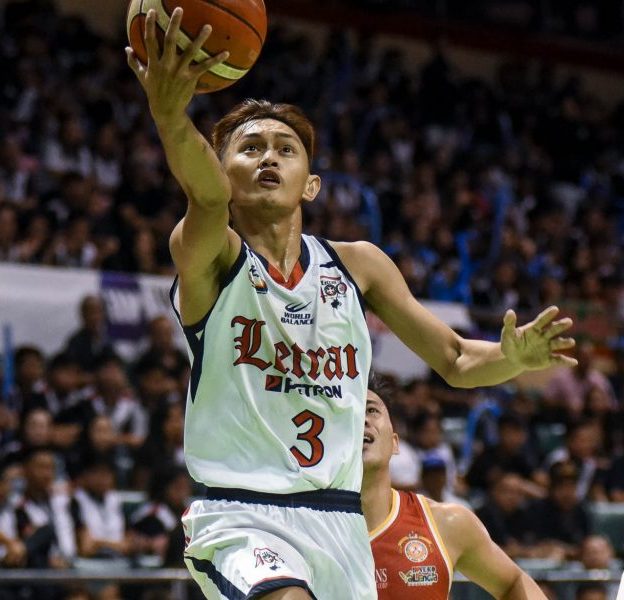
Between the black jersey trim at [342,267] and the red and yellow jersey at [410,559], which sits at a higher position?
the black jersey trim at [342,267]

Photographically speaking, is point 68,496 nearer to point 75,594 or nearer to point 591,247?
point 75,594

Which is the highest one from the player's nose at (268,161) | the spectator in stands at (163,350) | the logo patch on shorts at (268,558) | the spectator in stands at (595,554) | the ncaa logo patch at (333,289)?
the player's nose at (268,161)

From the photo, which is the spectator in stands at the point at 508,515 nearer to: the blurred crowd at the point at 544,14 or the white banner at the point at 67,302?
the white banner at the point at 67,302

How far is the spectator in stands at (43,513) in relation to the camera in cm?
737

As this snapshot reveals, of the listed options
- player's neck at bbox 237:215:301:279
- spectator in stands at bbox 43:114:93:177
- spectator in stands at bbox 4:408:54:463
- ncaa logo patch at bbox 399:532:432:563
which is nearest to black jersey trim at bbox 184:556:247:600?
player's neck at bbox 237:215:301:279

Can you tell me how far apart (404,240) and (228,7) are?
9659 millimetres

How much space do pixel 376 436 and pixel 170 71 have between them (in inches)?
75.0

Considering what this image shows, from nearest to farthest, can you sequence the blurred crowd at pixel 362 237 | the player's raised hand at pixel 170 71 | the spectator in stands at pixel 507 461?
the player's raised hand at pixel 170 71 < the blurred crowd at pixel 362 237 < the spectator in stands at pixel 507 461

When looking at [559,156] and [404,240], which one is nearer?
[404,240]

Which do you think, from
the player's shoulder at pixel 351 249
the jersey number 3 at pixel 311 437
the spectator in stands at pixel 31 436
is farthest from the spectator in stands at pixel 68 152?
the jersey number 3 at pixel 311 437

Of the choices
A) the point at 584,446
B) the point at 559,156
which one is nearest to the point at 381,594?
the point at 584,446

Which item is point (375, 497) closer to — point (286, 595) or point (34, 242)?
point (286, 595)

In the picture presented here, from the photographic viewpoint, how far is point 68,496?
7.83 metres

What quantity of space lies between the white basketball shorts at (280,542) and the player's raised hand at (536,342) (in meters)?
0.66
